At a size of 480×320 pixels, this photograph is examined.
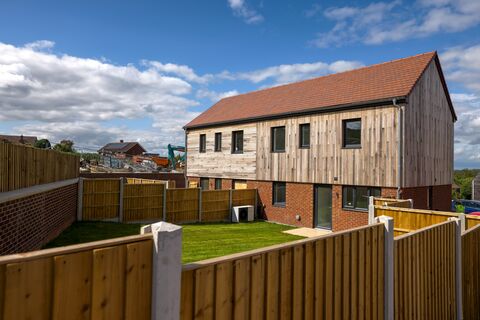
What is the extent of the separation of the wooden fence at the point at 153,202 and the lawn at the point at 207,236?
3.09 feet

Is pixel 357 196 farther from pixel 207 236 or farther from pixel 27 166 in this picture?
pixel 27 166

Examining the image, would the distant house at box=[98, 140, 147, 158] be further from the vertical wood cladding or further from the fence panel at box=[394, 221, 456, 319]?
the fence panel at box=[394, 221, 456, 319]

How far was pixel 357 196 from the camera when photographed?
15.0 metres

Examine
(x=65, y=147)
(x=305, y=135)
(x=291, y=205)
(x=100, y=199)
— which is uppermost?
(x=65, y=147)

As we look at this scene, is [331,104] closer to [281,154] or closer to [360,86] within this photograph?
[360,86]

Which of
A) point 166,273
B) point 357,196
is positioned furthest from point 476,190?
point 166,273

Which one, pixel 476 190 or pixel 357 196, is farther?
pixel 476 190

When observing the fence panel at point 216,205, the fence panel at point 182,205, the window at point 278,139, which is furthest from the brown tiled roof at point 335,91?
the fence panel at point 182,205

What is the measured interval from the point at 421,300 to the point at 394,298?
943 mm

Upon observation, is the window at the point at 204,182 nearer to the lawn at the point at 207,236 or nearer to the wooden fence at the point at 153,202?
the wooden fence at the point at 153,202

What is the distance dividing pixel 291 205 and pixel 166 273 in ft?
52.2

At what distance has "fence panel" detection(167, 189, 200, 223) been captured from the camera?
1744cm

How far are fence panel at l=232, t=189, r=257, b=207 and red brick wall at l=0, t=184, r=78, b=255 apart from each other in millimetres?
8623

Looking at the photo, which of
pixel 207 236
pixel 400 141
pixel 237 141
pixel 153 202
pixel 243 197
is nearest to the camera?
pixel 400 141
